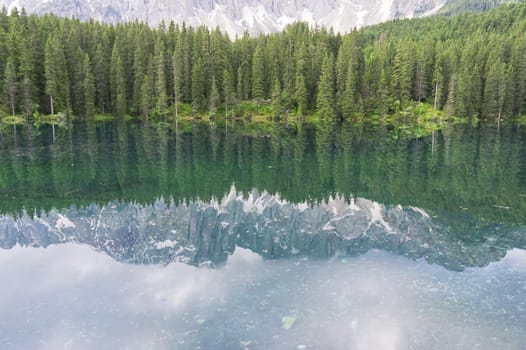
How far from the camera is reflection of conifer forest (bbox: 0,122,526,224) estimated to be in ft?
83.7

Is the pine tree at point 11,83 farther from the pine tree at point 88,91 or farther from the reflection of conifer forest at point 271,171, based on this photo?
the reflection of conifer forest at point 271,171

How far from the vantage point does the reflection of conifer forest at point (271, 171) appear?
83.7 ft

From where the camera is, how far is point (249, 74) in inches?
4215

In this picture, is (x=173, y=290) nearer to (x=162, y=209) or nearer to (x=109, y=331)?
(x=109, y=331)

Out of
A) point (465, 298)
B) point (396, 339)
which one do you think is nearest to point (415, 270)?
point (465, 298)

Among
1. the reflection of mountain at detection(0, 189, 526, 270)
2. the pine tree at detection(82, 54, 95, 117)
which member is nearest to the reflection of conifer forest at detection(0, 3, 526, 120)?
the pine tree at detection(82, 54, 95, 117)

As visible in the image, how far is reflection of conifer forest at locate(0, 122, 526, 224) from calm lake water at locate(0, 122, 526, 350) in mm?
243

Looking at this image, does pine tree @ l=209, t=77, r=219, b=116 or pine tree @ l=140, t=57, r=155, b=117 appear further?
pine tree @ l=140, t=57, r=155, b=117

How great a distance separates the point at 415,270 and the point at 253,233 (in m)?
7.48

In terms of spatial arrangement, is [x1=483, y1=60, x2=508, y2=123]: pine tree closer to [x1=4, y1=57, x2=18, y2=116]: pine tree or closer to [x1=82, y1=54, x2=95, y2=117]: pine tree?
[x1=82, y1=54, x2=95, y2=117]: pine tree

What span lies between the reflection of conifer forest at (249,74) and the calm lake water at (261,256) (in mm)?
63548

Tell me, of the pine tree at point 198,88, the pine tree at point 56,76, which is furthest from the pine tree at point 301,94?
the pine tree at point 56,76

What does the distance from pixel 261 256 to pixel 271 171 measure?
1675 centimetres

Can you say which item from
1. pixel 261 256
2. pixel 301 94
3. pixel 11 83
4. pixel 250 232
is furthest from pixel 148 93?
pixel 261 256
